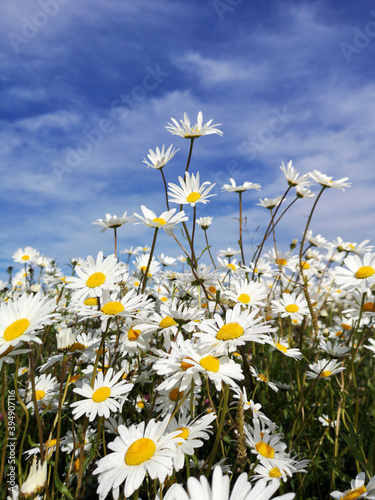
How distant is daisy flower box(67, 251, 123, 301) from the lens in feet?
5.01

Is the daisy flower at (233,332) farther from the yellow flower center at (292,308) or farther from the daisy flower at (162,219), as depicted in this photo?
the yellow flower center at (292,308)

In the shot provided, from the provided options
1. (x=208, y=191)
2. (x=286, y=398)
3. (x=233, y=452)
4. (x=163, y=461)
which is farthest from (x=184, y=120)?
(x=286, y=398)

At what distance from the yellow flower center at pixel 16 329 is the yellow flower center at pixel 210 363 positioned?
589 millimetres

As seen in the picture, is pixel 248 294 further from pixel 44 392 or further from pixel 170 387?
pixel 44 392

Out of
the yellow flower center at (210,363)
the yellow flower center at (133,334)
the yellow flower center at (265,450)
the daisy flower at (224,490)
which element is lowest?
the yellow flower center at (265,450)

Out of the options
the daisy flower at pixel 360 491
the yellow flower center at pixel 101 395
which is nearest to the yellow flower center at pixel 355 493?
the daisy flower at pixel 360 491

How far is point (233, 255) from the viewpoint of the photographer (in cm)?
342

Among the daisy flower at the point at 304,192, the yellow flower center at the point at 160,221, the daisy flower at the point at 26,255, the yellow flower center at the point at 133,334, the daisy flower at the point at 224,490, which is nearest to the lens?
the daisy flower at the point at 224,490

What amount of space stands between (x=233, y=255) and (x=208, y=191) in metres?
1.49

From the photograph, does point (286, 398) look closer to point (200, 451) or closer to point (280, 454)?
point (200, 451)

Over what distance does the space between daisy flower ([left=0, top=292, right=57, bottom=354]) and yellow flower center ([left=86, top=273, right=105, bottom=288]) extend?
254 millimetres

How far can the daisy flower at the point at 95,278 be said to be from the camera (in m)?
1.53

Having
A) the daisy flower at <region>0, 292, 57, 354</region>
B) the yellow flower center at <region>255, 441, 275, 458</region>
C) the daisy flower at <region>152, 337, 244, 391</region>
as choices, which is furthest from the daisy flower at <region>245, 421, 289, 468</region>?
the daisy flower at <region>0, 292, 57, 354</region>

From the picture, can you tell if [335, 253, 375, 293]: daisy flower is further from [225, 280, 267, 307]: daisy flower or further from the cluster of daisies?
[225, 280, 267, 307]: daisy flower
